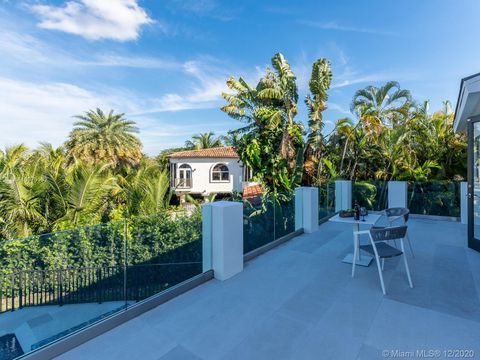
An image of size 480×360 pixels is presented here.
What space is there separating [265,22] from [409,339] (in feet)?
41.2

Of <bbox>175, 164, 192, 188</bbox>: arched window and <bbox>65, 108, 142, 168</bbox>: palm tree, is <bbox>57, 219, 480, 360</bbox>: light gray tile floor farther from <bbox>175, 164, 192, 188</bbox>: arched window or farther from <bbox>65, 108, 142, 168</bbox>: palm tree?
<bbox>175, 164, 192, 188</bbox>: arched window

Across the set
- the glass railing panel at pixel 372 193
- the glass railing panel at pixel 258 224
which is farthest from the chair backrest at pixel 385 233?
the glass railing panel at pixel 372 193

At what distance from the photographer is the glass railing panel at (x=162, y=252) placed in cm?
310

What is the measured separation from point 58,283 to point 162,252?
1203 millimetres

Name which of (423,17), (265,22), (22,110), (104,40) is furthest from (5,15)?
(423,17)

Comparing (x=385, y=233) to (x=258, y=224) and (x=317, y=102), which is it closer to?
(x=258, y=224)

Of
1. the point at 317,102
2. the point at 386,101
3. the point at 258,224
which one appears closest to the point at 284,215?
the point at 258,224

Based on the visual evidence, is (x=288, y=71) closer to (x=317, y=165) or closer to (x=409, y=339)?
(x=317, y=165)

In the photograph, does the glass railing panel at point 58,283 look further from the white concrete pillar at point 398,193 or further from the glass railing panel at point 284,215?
the white concrete pillar at point 398,193

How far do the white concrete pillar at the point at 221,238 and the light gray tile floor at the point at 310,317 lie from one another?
22 cm

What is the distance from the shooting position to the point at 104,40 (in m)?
10.7

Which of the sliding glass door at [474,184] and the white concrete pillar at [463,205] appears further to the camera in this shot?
the white concrete pillar at [463,205]

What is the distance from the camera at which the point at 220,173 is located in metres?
22.6

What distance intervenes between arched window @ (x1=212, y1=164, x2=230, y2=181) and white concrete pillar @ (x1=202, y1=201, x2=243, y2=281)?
61.0ft
